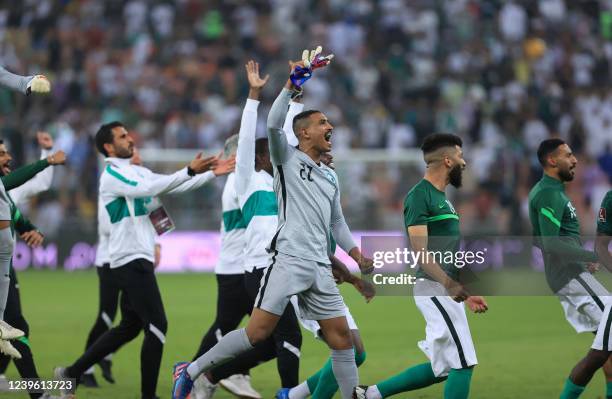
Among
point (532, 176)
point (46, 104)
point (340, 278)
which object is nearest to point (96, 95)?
point (46, 104)

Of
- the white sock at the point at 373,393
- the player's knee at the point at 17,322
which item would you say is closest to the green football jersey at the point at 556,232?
the white sock at the point at 373,393

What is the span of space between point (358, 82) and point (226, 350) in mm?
21938

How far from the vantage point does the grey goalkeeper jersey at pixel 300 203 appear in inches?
347

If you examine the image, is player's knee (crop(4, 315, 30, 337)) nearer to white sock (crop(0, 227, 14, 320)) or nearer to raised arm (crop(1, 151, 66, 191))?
white sock (crop(0, 227, 14, 320))

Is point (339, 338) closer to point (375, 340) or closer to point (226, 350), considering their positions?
point (226, 350)

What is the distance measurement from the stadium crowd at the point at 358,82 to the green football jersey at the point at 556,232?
15917mm

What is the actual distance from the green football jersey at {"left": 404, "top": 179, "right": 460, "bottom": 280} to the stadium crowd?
17.1m

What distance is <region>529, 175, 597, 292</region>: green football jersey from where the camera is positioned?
1005 centimetres

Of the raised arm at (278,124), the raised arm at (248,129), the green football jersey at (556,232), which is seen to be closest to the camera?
the raised arm at (278,124)

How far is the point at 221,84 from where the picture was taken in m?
30.0

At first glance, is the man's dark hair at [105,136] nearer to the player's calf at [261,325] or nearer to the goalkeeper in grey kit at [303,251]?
the goalkeeper in grey kit at [303,251]

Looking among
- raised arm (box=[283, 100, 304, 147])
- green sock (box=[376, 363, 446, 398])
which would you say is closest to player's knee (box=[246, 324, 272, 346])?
green sock (box=[376, 363, 446, 398])

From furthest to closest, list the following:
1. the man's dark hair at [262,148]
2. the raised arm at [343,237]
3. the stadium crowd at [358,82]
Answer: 1. the stadium crowd at [358,82]
2. the man's dark hair at [262,148]
3. the raised arm at [343,237]

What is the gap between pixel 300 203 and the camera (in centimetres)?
888
